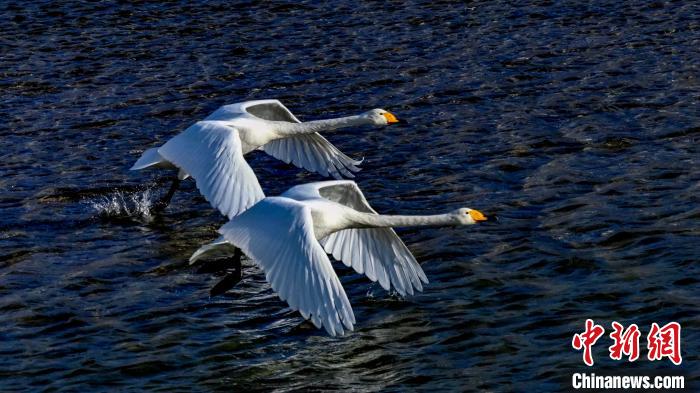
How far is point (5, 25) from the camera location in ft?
86.5

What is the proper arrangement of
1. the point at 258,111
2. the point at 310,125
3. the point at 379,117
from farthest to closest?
the point at 258,111 < the point at 379,117 < the point at 310,125

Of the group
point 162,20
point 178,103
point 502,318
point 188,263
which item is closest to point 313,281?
point 502,318

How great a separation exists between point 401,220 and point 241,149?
2.61 meters

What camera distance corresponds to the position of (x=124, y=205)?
51.3 feet

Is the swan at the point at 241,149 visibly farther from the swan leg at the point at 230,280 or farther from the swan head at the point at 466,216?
the swan head at the point at 466,216

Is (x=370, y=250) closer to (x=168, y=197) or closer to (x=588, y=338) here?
(x=588, y=338)

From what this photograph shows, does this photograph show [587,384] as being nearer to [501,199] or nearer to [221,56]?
[501,199]

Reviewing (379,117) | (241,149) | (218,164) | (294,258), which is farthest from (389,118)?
(294,258)

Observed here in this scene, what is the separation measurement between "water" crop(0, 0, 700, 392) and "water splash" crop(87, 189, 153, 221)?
3cm

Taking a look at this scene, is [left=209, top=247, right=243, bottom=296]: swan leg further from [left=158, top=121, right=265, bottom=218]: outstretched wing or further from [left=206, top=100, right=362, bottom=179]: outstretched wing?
[left=206, top=100, right=362, bottom=179]: outstretched wing

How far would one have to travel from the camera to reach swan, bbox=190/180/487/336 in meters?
9.95

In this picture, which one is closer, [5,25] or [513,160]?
[513,160]

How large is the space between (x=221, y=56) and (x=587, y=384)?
14.5 m

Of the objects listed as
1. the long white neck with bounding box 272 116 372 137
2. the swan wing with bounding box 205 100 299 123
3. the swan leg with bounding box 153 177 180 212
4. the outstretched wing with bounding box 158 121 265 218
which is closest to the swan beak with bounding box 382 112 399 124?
the long white neck with bounding box 272 116 372 137
